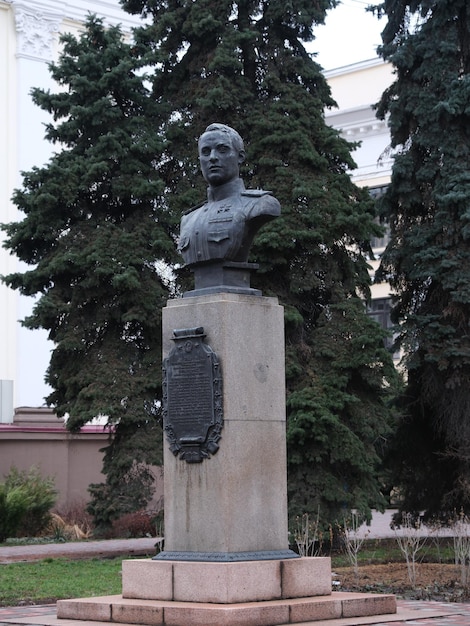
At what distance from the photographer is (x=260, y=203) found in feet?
37.7

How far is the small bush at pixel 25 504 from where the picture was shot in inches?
913

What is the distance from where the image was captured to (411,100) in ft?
75.3

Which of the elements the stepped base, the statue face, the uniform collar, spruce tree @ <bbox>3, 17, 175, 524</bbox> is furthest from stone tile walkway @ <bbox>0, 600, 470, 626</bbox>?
spruce tree @ <bbox>3, 17, 175, 524</bbox>

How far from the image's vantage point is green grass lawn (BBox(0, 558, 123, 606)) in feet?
45.9

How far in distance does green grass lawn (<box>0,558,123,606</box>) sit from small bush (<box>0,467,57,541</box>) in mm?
4191

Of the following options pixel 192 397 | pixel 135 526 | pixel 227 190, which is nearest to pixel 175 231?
pixel 135 526

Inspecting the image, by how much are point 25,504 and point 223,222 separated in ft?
43.5

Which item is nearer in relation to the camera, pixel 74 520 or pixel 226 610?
pixel 226 610

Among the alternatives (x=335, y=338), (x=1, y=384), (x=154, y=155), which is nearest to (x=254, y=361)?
Answer: (x=335, y=338)

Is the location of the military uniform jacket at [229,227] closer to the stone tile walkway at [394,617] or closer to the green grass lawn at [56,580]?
the stone tile walkway at [394,617]

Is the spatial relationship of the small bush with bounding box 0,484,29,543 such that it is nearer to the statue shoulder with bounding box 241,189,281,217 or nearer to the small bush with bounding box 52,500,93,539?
the small bush with bounding box 52,500,93,539

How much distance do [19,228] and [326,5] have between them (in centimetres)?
676

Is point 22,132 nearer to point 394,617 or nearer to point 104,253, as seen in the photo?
point 104,253

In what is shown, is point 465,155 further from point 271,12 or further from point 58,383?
point 58,383
